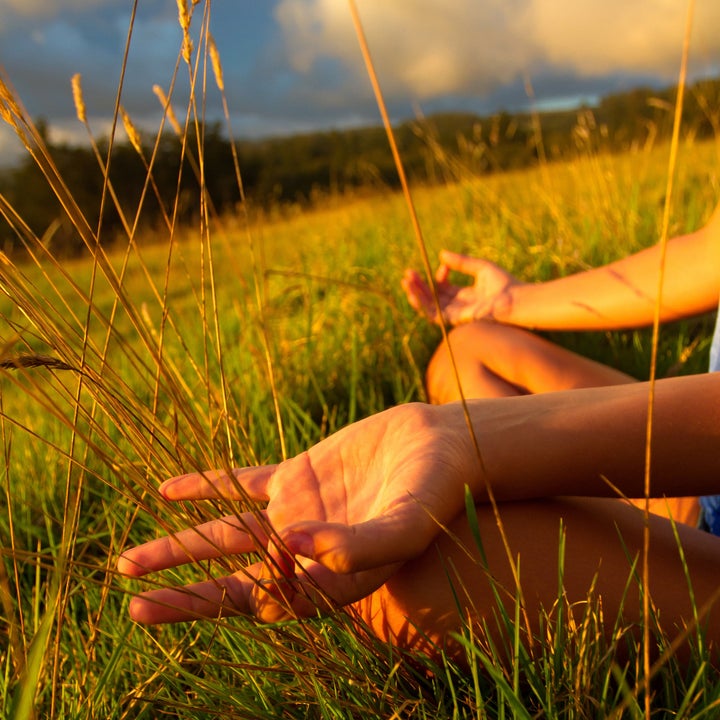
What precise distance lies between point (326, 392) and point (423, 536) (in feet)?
4.56

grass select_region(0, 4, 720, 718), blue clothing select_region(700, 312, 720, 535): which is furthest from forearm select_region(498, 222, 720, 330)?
grass select_region(0, 4, 720, 718)

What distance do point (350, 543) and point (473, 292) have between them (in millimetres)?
1477

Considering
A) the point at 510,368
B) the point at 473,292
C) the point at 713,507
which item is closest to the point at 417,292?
the point at 473,292

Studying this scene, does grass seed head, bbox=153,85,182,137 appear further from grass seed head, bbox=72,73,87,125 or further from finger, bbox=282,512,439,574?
finger, bbox=282,512,439,574

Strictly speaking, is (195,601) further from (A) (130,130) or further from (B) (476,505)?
(A) (130,130)

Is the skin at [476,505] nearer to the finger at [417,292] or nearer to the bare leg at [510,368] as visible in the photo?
the bare leg at [510,368]

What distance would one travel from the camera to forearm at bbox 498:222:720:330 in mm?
1438

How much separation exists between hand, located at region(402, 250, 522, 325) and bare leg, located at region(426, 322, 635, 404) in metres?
0.11

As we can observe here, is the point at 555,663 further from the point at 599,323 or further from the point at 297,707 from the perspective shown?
the point at 599,323

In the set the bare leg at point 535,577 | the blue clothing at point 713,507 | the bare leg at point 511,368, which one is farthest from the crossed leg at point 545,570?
the bare leg at point 511,368

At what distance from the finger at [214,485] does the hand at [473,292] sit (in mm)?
1033

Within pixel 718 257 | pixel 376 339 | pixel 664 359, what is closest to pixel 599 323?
pixel 718 257

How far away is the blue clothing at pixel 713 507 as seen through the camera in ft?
4.26

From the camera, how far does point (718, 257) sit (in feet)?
4.53
